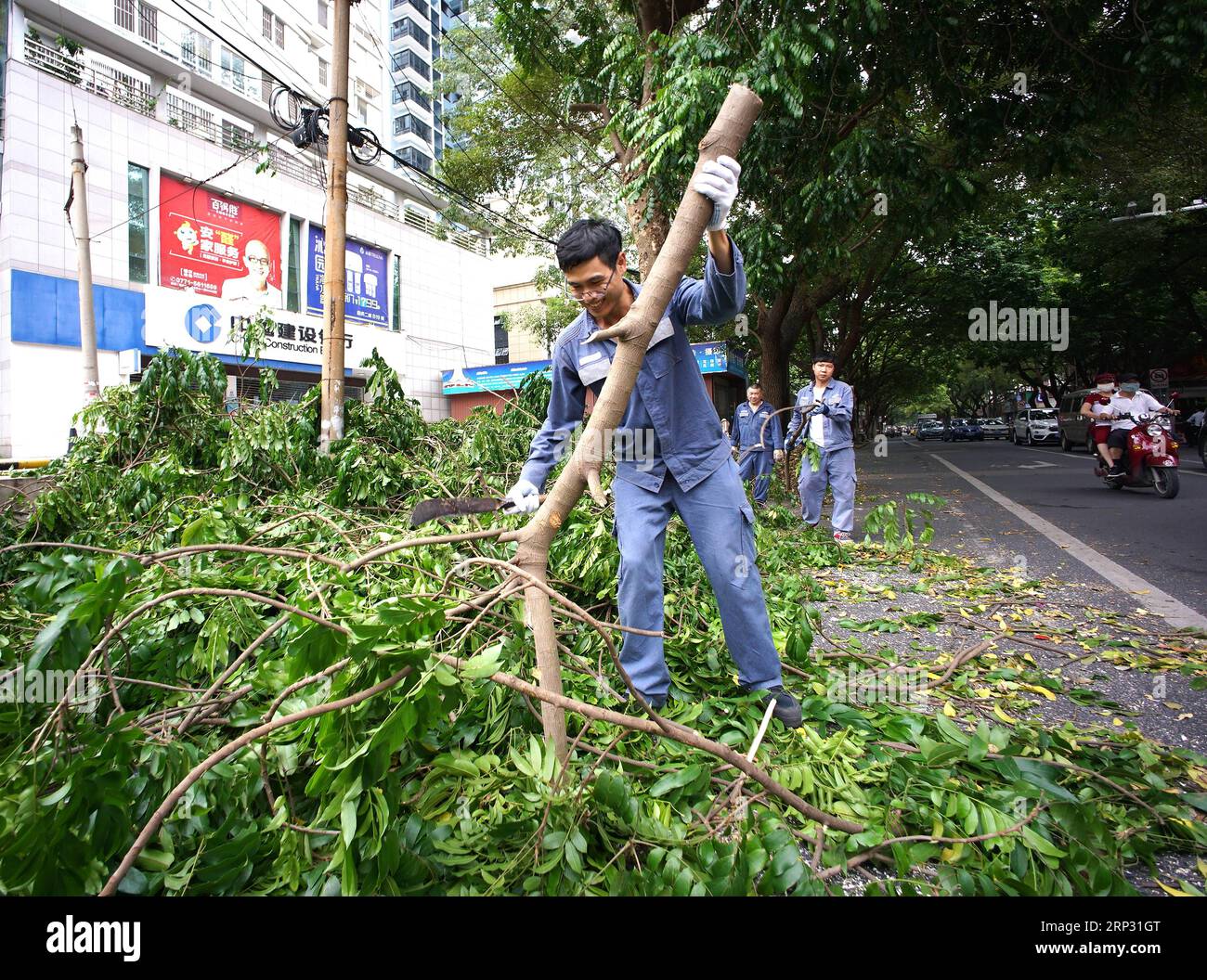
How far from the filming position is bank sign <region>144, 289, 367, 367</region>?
49.5 feet

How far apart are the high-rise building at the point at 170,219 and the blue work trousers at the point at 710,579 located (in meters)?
7.95

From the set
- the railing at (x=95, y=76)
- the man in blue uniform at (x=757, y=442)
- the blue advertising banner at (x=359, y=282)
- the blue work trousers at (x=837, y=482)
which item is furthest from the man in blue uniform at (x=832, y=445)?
the railing at (x=95, y=76)

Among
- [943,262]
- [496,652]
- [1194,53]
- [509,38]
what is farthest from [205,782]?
[943,262]

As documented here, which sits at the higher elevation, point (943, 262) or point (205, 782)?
point (943, 262)

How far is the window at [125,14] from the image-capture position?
17.2 meters

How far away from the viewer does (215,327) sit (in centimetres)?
1623

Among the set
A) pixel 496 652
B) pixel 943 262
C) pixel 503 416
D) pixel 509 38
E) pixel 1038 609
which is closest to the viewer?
pixel 496 652

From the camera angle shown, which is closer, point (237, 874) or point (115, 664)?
point (237, 874)

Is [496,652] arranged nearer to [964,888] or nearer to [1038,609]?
[964,888]

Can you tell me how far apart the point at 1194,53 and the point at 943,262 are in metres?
14.2

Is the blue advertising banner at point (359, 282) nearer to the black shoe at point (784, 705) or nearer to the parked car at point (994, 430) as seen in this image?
the black shoe at point (784, 705)

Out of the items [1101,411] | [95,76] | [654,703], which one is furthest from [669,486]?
[95,76]

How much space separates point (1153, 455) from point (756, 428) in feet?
15.7

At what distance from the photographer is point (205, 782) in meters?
1.52
